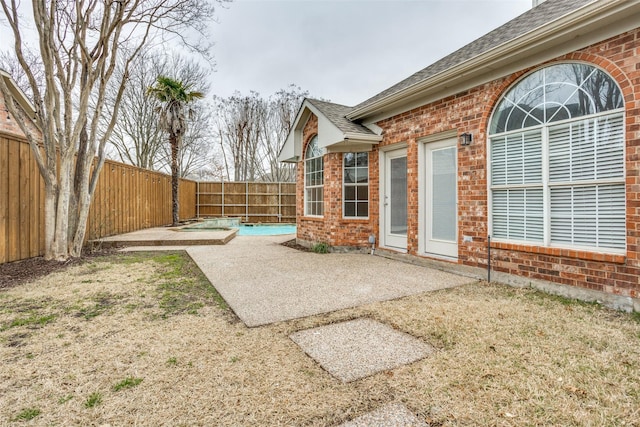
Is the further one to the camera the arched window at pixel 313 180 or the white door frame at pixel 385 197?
the arched window at pixel 313 180

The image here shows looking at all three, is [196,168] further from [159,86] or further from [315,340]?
[315,340]

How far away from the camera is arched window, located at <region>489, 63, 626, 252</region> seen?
11.7ft

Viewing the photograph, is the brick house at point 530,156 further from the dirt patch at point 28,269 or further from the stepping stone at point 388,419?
the dirt patch at point 28,269

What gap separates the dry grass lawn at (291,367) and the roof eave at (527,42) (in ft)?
10.1

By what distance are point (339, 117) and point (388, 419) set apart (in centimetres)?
660

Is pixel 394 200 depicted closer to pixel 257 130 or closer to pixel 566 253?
pixel 566 253

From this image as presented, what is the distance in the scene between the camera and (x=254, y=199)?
1752 centimetres

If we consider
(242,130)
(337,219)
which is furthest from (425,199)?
(242,130)

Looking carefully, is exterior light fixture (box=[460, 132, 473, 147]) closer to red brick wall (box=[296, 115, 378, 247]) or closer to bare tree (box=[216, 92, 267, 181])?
red brick wall (box=[296, 115, 378, 247])

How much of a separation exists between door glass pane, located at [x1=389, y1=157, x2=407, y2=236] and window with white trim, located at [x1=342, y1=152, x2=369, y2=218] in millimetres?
662

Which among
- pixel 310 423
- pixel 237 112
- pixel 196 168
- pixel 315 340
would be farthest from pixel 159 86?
pixel 310 423

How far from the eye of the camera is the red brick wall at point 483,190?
3.35 metres

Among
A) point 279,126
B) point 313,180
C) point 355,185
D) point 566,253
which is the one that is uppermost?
point 279,126

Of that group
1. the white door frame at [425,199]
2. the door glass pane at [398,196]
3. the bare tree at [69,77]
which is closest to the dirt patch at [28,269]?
the bare tree at [69,77]
